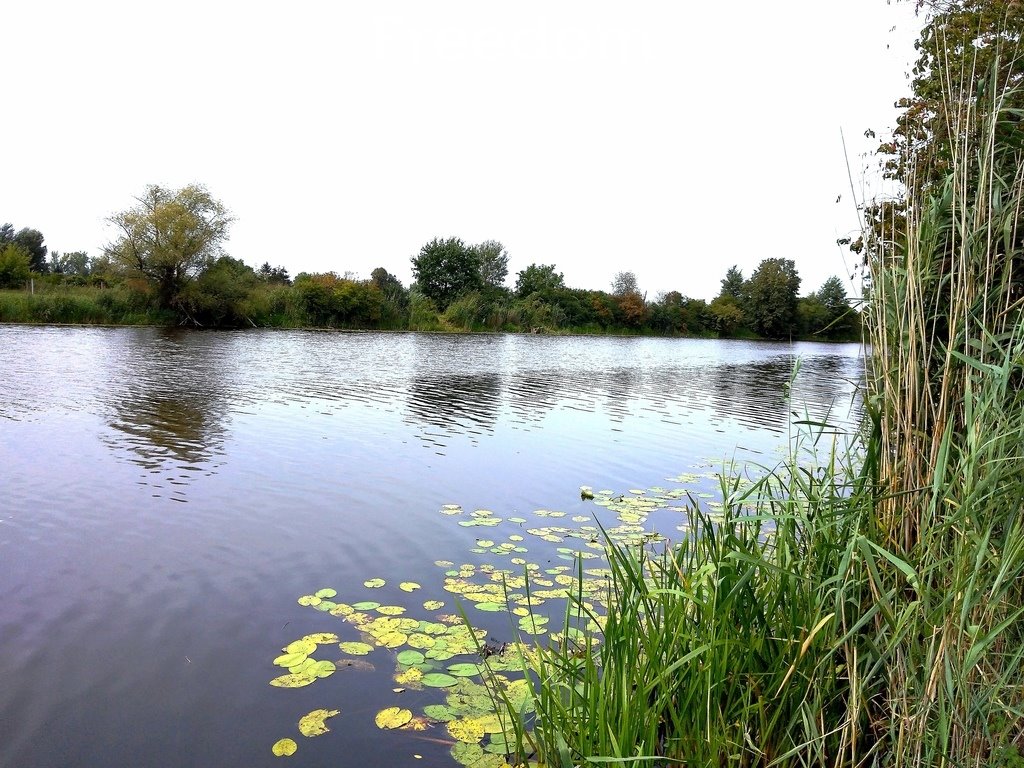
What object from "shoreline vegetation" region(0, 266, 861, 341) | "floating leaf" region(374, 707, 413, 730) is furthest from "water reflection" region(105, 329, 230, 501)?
"shoreline vegetation" region(0, 266, 861, 341)

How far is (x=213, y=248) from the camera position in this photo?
48.7 m

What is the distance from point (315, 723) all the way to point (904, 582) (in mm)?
3085

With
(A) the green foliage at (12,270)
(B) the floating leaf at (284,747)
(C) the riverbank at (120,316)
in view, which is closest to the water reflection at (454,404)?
(B) the floating leaf at (284,747)

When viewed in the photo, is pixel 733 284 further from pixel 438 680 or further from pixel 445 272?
pixel 438 680

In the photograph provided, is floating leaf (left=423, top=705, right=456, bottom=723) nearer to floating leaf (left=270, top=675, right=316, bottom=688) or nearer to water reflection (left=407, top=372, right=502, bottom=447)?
floating leaf (left=270, top=675, right=316, bottom=688)

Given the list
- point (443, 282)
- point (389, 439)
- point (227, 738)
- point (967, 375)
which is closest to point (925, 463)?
point (967, 375)

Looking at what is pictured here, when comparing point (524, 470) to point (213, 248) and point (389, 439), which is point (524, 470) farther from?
point (213, 248)

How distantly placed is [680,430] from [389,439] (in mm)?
6304

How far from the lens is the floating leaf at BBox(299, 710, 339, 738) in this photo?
12.5 ft

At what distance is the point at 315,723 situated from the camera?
3.88 m

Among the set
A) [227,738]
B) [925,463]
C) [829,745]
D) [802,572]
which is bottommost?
[227,738]

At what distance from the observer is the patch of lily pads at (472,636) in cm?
379

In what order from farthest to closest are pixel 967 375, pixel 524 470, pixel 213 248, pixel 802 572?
pixel 213 248 < pixel 524 470 < pixel 802 572 < pixel 967 375

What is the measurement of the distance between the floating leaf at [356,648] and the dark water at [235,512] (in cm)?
22
